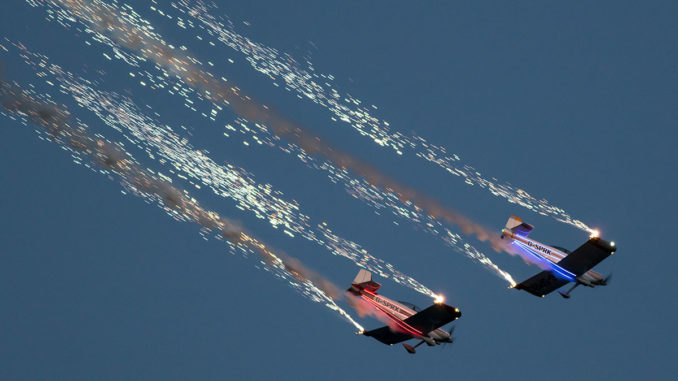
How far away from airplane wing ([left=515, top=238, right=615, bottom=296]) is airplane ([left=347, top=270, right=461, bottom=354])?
16.2 ft

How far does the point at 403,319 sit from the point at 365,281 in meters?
3.00

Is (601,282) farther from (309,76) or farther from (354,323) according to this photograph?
(309,76)

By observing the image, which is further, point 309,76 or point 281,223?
point 309,76

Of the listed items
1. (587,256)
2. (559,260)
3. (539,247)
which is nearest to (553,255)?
(559,260)

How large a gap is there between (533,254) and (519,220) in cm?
212

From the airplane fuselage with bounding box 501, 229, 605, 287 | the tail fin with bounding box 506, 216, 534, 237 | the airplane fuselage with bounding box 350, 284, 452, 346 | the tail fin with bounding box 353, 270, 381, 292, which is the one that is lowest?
the airplane fuselage with bounding box 350, 284, 452, 346

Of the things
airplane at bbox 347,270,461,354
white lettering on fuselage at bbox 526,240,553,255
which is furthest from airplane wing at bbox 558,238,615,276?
airplane at bbox 347,270,461,354

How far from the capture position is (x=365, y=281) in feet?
225

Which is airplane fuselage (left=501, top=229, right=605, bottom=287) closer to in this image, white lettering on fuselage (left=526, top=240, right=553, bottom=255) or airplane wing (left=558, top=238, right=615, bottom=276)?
white lettering on fuselage (left=526, top=240, right=553, bottom=255)

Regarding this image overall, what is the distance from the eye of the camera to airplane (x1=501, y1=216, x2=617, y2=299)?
2541 inches

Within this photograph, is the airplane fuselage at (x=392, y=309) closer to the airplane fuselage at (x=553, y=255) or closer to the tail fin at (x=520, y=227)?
the airplane fuselage at (x=553, y=255)

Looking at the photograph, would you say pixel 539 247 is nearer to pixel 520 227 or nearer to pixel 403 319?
pixel 520 227

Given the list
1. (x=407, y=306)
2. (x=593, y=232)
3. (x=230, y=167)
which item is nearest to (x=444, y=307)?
(x=407, y=306)

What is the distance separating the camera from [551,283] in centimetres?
6788
